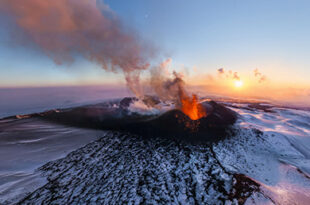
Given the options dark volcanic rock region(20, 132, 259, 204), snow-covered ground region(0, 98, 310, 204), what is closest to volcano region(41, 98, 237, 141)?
snow-covered ground region(0, 98, 310, 204)

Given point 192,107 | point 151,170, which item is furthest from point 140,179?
point 192,107

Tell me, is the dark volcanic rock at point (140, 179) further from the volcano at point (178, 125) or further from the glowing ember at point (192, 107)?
the glowing ember at point (192, 107)

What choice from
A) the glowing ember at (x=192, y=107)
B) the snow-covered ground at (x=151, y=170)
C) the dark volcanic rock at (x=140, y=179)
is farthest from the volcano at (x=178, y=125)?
the dark volcanic rock at (x=140, y=179)

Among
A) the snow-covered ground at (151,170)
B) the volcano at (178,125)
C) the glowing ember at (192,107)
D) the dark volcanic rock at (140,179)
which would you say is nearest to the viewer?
the dark volcanic rock at (140,179)

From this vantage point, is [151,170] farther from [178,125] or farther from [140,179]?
[178,125]

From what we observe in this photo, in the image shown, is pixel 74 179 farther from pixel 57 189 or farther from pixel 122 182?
pixel 122 182

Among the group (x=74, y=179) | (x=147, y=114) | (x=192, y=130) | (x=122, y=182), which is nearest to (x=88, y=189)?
(x=74, y=179)

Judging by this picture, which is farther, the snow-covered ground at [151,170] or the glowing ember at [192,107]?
the glowing ember at [192,107]
